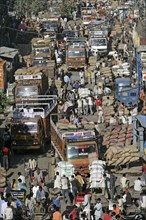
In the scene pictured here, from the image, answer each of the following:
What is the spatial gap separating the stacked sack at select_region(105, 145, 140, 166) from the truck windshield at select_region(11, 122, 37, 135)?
3216 mm

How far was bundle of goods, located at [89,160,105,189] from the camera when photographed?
77.5 ft

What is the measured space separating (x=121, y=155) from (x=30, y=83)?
9.87 m

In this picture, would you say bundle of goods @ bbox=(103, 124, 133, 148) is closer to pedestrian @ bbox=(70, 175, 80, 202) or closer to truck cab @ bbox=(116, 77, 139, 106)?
pedestrian @ bbox=(70, 175, 80, 202)

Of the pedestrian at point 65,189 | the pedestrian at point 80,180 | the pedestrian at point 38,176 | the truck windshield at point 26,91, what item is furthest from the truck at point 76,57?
the pedestrian at point 65,189

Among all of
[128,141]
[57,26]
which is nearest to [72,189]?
[128,141]

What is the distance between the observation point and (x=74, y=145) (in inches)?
998

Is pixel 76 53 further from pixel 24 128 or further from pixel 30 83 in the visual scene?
pixel 24 128

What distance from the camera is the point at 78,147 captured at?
25344 millimetres

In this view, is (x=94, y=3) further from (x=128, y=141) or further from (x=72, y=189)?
(x=72, y=189)

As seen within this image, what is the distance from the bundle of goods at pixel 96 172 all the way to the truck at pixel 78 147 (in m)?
0.71

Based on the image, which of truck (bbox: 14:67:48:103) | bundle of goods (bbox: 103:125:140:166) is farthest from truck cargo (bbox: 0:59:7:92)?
bundle of goods (bbox: 103:125:140:166)

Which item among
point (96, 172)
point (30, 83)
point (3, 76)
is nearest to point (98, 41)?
point (3, 76)

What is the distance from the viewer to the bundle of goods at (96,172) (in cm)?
2362

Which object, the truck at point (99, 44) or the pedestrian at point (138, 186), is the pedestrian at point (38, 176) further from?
the truck at point (99, 44)
